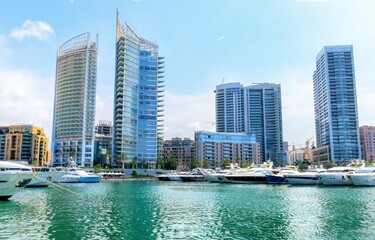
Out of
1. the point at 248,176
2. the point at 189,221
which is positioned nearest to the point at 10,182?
the point at 189,221

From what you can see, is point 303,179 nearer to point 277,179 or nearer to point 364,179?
point 277,179

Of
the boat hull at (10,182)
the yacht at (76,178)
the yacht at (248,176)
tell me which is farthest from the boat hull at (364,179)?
the yacht at (76,178)

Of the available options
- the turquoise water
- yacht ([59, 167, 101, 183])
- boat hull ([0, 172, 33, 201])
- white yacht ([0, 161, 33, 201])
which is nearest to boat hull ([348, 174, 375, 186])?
the turquoise water

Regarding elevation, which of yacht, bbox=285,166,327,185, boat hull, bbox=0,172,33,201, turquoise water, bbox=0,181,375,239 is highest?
boat hull, bbox=0,172,33,201

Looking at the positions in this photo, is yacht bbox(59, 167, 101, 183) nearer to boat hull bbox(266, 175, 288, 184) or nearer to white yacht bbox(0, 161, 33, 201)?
boat hull bbox(266, 175, 288, 184)

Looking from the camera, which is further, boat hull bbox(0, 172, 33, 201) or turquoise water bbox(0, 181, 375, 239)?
boat hull bbox(0, 172, 33, 201)

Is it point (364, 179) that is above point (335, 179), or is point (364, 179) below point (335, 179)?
above

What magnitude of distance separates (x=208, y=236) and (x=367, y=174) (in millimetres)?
86309

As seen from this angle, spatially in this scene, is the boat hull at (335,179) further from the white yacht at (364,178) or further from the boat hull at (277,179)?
the boat hull at (277,179)

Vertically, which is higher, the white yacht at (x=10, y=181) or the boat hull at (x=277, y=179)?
the white yacht at (x=10, y=181)

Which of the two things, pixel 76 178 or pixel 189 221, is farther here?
pixel 76 178

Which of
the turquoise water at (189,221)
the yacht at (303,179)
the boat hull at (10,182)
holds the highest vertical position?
Answer: the boat hull at (10,182)

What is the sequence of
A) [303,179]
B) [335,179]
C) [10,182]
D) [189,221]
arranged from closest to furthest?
[189,221] → [10,182] → [335,179] → [303,179]

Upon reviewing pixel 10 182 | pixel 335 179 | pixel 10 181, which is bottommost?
pixel 335 179
